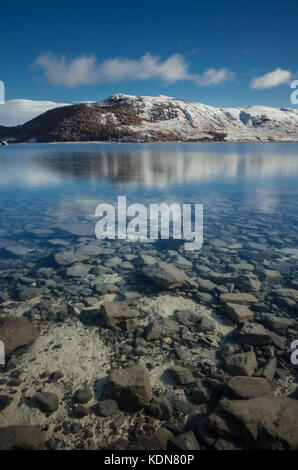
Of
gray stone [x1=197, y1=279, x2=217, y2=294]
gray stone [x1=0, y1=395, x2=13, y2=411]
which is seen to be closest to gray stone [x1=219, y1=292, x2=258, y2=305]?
gray stone [x1=197, y1=279, x2=217, y2=294]

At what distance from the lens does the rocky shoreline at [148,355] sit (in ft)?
11.3

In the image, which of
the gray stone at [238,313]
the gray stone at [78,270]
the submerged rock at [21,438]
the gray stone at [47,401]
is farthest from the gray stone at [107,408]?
the gray stone at [78,270]

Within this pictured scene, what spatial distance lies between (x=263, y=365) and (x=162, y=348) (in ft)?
6.02

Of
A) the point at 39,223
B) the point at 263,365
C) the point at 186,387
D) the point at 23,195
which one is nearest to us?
the point at 186,387

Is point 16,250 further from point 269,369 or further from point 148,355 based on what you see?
point 269,369

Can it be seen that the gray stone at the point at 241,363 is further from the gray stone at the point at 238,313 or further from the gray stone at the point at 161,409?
the gray stone at the point at 161,409

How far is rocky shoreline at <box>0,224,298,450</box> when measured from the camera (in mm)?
3438

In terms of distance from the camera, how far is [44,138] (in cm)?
17500

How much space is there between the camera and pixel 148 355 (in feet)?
16.1

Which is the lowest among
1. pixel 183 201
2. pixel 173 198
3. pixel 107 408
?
pixel 107 408

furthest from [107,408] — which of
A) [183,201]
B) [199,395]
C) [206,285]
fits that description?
[183,201]

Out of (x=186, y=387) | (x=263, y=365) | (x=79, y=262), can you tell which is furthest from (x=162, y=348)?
(x=79, y=262)

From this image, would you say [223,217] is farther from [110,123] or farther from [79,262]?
[110,123]

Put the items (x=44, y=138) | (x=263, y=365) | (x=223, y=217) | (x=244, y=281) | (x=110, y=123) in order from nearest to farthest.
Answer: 1. (x=263, y=365)
2. (x=244, y=281)
3. (x=223, y=217)
4. (x=44, y=138)
5. (x=110, y=123)
